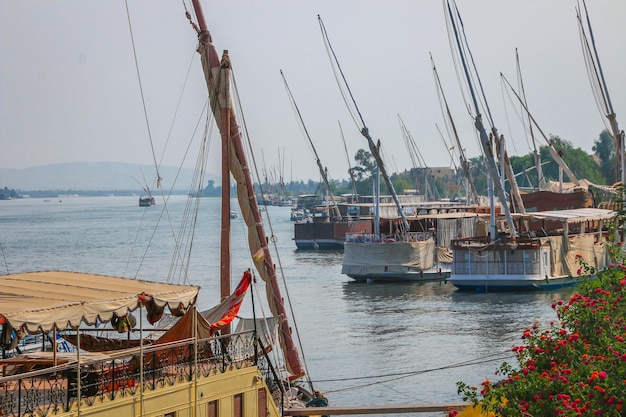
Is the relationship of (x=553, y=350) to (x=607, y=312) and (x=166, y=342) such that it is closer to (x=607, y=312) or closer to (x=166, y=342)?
(x=607, y=312)

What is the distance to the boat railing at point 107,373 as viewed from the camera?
1659 centimetres

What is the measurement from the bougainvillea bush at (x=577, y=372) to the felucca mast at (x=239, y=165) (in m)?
7.95

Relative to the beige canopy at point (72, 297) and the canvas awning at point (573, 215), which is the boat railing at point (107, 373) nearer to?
the beige canopy at point (72, 297)

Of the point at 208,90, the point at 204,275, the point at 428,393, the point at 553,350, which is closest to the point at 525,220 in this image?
the point at 204,275

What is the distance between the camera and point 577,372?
1991 cm

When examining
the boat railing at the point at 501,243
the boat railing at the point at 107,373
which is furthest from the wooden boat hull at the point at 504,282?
the boat railing at the point at 107,373

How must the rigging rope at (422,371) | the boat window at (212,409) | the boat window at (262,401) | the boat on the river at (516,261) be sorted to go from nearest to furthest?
1. the boat window at (212,409)
2. the boat window at (262,401)
3. the rigging rope at (422,371)
4. the boat on the river at (516,261)

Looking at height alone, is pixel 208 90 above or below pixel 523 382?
above

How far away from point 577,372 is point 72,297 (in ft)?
30.9

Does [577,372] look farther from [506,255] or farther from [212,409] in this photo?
[506,255]

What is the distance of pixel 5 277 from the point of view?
19391 mm

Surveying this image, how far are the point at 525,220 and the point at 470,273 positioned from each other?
27.2ft

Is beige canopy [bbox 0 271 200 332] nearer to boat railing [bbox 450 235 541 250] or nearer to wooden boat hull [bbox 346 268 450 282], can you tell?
boat railing [bbox 450 235 541 250]

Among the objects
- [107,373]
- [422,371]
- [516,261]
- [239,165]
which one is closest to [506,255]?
[516,261]
